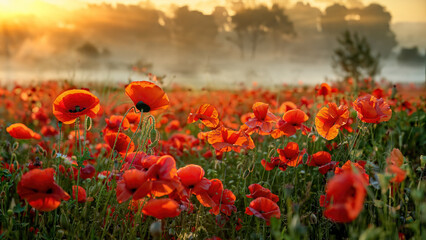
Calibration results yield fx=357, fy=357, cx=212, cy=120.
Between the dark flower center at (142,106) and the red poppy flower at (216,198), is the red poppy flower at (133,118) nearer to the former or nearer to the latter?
the dark flower center at (142,106)

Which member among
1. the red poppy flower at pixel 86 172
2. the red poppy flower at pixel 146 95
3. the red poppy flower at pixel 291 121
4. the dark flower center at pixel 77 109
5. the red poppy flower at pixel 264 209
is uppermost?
the red poppy flower at pixel 146 95

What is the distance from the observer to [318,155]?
180 centimetres

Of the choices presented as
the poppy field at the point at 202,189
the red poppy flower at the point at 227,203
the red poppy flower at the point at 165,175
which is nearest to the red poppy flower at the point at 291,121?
the poppy field at the point at 202,189

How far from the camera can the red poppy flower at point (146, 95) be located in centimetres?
139

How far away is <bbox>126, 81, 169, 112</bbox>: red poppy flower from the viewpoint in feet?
4.57

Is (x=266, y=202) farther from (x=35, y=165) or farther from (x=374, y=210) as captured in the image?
(x=35, y=165)

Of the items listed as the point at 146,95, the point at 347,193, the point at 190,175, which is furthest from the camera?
the point at 146,95

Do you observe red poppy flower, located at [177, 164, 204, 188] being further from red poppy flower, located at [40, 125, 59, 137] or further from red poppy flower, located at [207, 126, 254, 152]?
red poppy flower, located at [40, 125, 59, 137]

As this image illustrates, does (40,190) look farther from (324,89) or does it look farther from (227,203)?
(324,89)

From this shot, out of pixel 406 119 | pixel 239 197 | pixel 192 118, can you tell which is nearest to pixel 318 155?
pixel 239 197

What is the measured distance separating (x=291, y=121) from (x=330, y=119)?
0.18m

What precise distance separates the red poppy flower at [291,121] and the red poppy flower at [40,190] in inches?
41.3

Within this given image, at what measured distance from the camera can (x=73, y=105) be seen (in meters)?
1.47

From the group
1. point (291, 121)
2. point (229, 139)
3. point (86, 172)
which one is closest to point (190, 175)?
point (229, 139)
